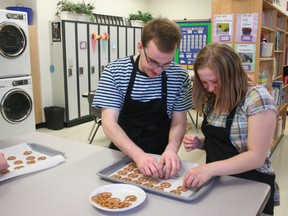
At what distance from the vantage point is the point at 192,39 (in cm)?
630

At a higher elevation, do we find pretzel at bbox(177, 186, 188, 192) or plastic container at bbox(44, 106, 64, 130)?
pretzel at bbox(177, 186, 188, 192)

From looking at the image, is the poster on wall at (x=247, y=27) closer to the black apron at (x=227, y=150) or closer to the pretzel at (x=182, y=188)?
the black apron at (x=227, y=150)

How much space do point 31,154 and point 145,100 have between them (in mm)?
626

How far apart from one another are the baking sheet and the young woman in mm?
622

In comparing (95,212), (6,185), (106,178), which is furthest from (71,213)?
(6,185)

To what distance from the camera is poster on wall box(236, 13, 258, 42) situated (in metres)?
3.21

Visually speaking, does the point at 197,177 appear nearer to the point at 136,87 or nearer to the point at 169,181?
Result: the point at 169,181

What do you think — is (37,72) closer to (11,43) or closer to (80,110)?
(80,110)

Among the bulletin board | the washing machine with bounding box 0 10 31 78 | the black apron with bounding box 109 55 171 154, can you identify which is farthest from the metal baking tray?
the bulletin board

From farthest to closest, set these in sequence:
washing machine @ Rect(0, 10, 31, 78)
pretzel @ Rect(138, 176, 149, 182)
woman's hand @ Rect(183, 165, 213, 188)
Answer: washing machine @ Rect(0, 10, 31, 78), pretzel @ Rect(138, 176, 149, 182), woman's hand @ Rect(183, 165, 213, 188)

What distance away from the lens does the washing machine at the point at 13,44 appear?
3.55 meters

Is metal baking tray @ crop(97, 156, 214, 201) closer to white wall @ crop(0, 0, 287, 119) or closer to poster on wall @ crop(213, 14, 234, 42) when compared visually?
white wall @ crop(0, 0, 287, 119)

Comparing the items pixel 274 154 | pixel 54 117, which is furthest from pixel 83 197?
pixel 54 117

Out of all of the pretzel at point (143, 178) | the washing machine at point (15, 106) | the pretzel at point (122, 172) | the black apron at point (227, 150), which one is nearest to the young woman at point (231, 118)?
the black apron at point (227, 150)
